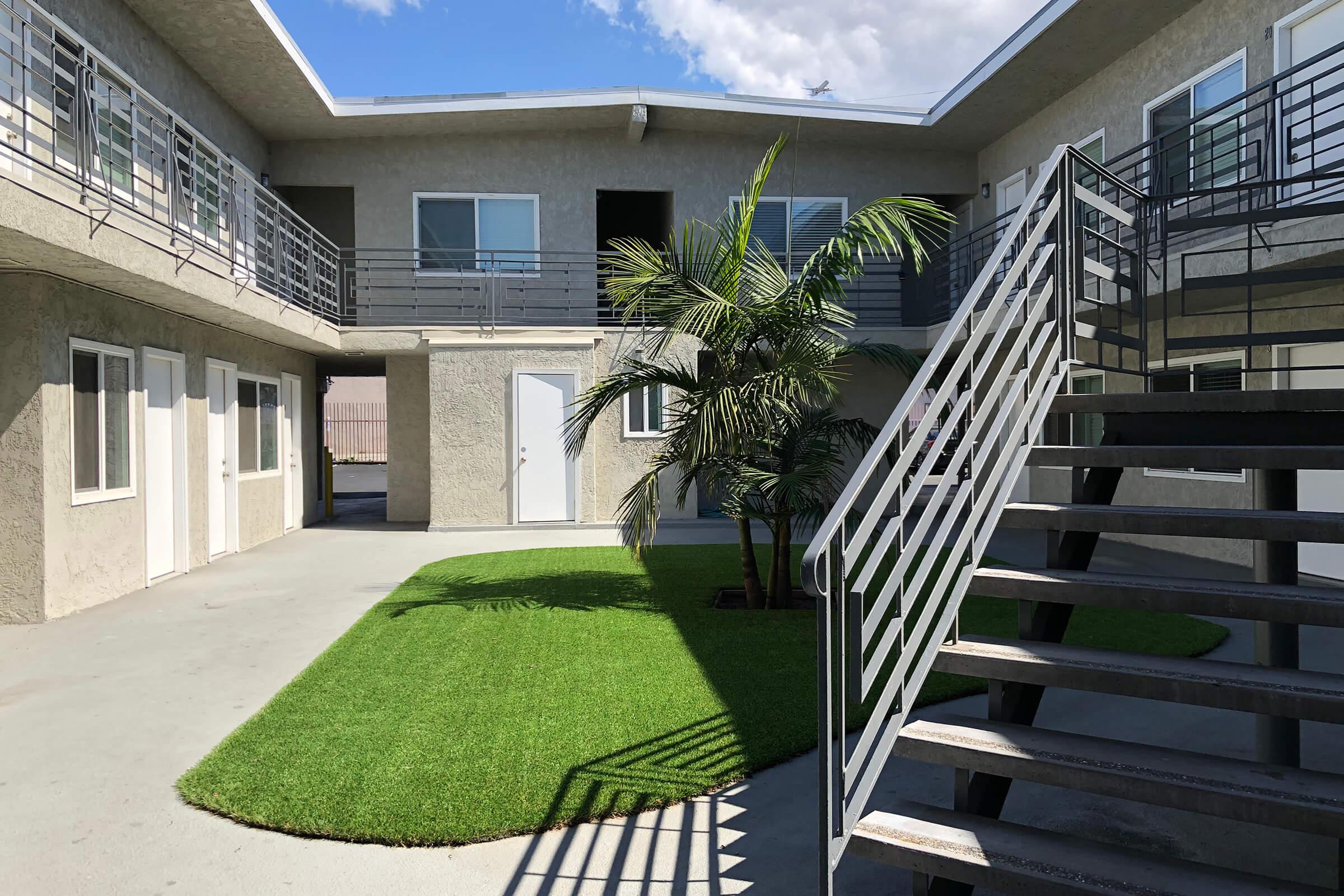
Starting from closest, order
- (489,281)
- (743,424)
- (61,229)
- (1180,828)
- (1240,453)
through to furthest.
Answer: (1240,453) < (1180,828) < (61,229) < (743,424) < (489,281)

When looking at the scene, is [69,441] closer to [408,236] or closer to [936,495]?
[936,495]

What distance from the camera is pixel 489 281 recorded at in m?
14.5

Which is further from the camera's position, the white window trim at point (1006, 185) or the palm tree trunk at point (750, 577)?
the white window trim at point (1006, 185)

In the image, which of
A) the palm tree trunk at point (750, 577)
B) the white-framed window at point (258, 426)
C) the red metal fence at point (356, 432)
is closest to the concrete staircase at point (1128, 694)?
the palm tree trunk at point (750, 577)

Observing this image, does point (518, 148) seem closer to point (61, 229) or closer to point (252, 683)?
point (61, 229)

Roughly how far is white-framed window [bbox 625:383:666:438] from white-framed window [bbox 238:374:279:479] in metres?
5.16

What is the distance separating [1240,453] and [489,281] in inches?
502

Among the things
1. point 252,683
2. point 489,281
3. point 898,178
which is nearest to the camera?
point 252,683

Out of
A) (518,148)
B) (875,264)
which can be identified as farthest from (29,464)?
(875,264)

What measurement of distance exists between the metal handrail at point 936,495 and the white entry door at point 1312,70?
5330mm

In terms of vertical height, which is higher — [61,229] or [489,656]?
[61,229]

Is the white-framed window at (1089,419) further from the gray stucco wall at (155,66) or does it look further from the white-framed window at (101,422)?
the gray stucco wall at (155,66)

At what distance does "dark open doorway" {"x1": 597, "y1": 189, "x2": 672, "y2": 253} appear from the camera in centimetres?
1758

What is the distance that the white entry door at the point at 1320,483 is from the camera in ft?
28.1
